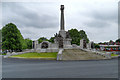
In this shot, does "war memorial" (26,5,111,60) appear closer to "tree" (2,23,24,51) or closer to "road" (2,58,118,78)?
"road" (2,58,118,78)

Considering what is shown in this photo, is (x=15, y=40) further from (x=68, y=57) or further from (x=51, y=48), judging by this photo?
(x=68, y=57)

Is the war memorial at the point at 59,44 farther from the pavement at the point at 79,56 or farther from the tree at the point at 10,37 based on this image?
the tree at the point at 10,37

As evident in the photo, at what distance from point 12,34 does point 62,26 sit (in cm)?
1759

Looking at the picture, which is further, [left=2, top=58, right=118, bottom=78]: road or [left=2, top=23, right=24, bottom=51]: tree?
[left=2, top=23, right=24, bottom=51]: tree

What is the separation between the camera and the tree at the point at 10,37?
134 ft

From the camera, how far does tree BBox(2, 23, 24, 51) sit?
134 feet

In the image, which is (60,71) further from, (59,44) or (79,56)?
(59,44)

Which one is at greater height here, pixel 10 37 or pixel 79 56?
pixel 10 37

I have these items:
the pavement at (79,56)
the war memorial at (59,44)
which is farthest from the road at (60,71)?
the war memorial at (59,44)

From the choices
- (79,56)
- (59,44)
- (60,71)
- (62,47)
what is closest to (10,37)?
(59,44)

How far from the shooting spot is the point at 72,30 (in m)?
65.9

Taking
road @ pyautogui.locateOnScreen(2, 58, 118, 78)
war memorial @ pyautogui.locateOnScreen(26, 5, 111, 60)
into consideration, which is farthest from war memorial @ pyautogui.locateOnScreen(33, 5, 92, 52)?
road @ pyautogui.locateOnScreen(2, 58, 118, 78)

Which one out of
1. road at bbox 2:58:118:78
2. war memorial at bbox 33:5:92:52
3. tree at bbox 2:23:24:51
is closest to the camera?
road at bbox 2:58:118:78

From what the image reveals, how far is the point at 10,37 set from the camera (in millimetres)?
42000
